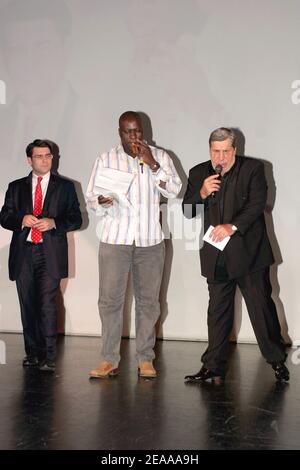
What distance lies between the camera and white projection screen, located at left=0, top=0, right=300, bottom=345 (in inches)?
229

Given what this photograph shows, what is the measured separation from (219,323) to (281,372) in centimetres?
50

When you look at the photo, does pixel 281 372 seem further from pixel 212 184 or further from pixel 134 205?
pixel 134 205

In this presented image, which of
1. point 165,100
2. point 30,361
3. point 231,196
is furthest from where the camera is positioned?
point 165,100

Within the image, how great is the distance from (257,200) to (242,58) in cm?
181

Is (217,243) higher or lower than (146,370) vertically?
higher

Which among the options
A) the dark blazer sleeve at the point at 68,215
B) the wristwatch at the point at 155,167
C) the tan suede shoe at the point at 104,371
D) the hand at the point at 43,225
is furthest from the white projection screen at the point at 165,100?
the wristwatch at the point at 155,167

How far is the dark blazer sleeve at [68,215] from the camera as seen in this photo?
5.01 meters

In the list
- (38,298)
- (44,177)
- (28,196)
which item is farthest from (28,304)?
(44,177)

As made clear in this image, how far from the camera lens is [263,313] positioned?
4.52 metres

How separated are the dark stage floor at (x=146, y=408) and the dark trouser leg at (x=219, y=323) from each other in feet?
0.54

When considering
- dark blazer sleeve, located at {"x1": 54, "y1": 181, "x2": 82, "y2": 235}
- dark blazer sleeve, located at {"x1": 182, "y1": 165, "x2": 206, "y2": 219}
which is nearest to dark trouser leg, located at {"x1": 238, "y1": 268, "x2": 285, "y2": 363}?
dark blazer sleeve, located at {"x1": 182, "y1": 165, "x2": 206, "y2": 219}

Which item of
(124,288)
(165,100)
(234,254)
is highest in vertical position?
(165,100)

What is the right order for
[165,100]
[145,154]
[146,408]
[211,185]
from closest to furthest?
[146,408]
[211,185]
[145,154]
[165,100]
